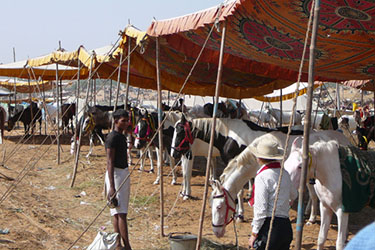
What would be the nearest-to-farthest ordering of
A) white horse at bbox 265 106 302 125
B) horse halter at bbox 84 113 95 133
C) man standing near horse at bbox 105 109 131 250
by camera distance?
man standing near horse at bbox 105 109 131 250 → horse halter at bbox 84 113 95 133 → white horse at bbox 265 106 302 125

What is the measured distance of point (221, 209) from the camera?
509 centimetres

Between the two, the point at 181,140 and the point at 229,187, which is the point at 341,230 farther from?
the point at 181,140

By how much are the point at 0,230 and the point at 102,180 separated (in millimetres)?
4192

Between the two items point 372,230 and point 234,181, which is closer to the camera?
point 372,230

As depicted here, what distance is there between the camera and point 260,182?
379 centimetres

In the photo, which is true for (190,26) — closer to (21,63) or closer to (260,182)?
(260,182)

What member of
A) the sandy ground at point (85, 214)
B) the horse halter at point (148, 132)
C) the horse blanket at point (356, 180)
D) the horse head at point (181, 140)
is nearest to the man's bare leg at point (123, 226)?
the sandy ground at point (85, 214)

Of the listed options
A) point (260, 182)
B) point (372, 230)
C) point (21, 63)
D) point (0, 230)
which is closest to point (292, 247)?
point (260, 182)

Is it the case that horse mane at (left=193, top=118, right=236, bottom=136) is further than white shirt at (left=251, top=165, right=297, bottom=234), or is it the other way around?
horse mane at (left=193, top=118, right=236, bottom=136)

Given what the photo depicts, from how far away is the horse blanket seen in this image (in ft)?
16.8

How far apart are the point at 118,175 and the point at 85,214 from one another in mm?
2673

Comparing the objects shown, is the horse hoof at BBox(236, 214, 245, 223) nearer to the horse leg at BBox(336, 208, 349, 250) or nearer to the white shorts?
the horse leg at BBox(336, 208, 349, 250)

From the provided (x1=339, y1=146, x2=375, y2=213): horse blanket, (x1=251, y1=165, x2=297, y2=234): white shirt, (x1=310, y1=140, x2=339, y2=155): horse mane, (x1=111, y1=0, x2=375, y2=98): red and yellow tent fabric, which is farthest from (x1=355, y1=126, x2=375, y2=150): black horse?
(x1=251, y1=165, x2=297, y2=234): white shirt

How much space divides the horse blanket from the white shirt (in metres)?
1.68
